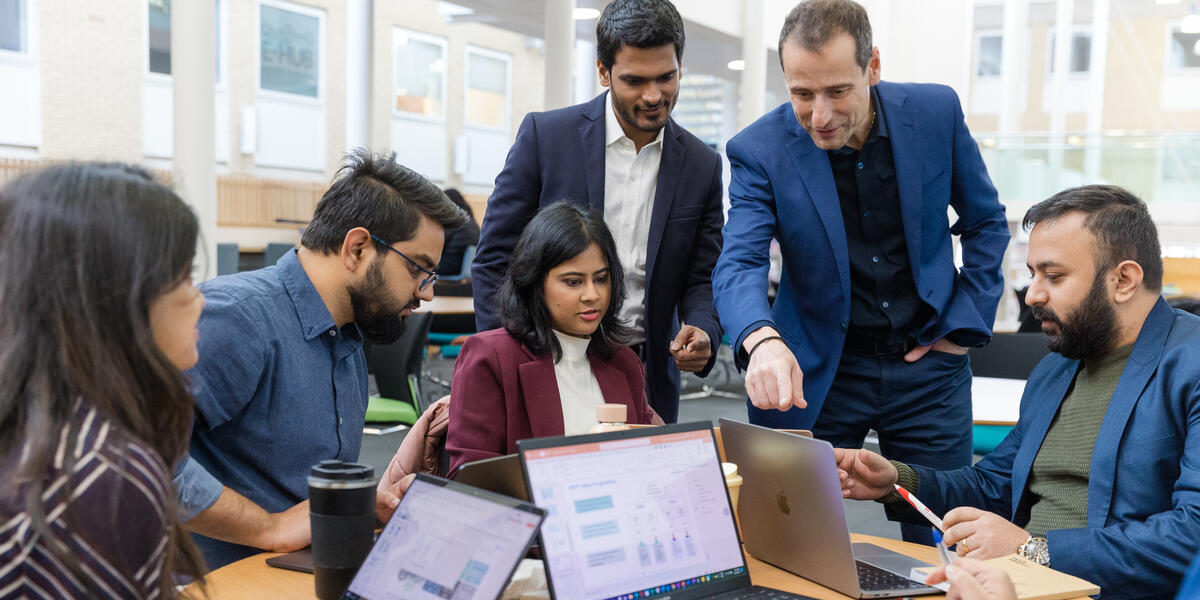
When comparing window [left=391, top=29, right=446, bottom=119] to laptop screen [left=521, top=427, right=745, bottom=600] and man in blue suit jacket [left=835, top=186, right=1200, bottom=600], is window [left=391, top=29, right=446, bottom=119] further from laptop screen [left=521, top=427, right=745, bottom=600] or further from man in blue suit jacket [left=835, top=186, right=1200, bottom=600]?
laptop screen [left=521, top=427, right=745, bottom=600]

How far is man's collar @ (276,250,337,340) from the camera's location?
72.7 inches

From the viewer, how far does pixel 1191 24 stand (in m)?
11.4

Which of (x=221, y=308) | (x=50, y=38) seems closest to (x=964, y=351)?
(x=221, y=308)

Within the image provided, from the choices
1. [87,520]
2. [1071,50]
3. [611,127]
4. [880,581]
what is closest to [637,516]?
[880,581]

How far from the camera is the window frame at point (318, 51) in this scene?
1283cm

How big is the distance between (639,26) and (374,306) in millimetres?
940

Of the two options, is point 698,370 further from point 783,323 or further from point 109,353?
point 109,353

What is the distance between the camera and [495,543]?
1.17m

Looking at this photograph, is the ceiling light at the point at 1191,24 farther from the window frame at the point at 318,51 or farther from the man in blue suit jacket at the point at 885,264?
the man in blue suit jacket at the point at 885,264

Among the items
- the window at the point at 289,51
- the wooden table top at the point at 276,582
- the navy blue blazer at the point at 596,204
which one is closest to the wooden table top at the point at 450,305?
the navy blue blazer at the point at 596,204

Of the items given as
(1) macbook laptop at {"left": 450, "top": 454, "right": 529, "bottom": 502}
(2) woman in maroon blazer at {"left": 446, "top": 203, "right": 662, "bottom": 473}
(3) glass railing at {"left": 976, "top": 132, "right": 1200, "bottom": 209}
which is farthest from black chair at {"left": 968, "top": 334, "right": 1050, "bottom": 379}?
(3) glass railing at {"left": 976, "top": 132, "right": 1200, "bottom": 209}

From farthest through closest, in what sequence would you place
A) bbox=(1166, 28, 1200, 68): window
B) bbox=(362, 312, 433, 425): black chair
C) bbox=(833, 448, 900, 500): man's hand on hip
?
bbox=(1166, 28, 1200, 68): window, bbox=(362, 312, 433, 425): black chair, bbox=(833, 448, 900, 500): man's hand on hip

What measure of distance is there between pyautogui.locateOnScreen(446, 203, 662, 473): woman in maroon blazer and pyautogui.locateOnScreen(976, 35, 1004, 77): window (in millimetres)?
11757

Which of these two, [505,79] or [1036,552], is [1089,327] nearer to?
[1036,552]
